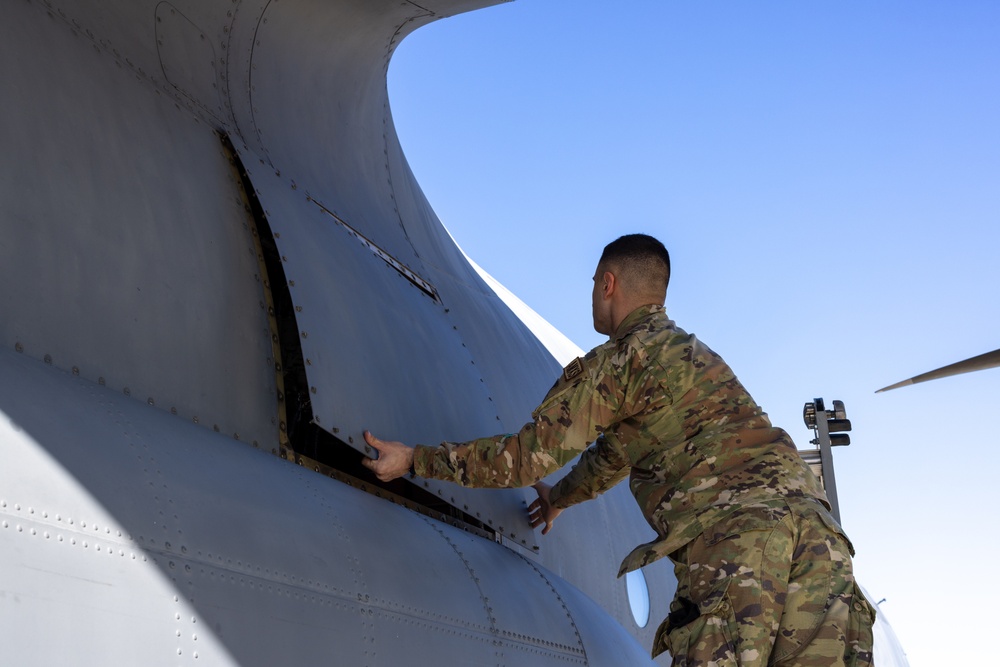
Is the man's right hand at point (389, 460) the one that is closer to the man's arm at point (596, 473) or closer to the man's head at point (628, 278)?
the man's arm at point (596, 473)

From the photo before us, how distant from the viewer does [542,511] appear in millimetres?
5160

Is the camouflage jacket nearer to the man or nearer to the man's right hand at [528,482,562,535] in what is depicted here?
the man

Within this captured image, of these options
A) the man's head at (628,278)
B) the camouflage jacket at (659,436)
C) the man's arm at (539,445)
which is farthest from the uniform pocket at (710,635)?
the man's head at (628,278)

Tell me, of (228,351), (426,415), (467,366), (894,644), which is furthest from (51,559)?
(894,644)

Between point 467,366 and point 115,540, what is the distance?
10.3ft

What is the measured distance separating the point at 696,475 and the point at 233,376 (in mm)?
1726

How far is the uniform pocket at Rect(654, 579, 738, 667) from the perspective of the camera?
329 centimetres

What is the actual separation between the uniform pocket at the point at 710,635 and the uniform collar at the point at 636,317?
1.10m

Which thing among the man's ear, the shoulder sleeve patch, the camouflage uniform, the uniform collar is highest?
the man's ear

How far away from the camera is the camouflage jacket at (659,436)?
146 inches

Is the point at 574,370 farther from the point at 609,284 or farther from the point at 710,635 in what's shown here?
the point at 710,635

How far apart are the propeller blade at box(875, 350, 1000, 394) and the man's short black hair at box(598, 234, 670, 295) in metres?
1.42

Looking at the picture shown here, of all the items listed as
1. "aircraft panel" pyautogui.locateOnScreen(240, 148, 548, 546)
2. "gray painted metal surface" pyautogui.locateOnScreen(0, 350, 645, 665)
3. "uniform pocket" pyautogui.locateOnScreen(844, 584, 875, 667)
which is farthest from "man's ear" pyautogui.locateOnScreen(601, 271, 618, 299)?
"uniform pocket" pyautogui.locateOnScreen(844, 584, 875, 667)

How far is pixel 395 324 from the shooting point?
15.7ft
